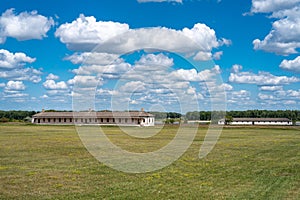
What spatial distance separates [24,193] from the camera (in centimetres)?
1221

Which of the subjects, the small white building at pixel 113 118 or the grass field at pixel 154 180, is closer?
the grass field at pixel 154 180

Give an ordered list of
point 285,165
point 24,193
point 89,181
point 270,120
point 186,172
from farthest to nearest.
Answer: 1. point 270,120
2. point 285,165
3. point 186,172
4. point 89,181
5. point 24,193

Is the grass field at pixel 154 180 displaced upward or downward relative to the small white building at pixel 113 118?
downward

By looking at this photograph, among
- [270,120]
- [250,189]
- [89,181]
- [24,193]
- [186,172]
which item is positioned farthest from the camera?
[270,120]

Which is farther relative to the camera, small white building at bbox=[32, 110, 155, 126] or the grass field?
small white building at bbox=[32, 110, 155, 126]

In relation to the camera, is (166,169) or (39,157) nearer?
(166,169)

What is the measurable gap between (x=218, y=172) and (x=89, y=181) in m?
5.65

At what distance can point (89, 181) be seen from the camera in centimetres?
1438

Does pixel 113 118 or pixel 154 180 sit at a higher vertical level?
pixel 113 118

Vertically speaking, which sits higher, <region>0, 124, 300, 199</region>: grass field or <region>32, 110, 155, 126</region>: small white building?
<region>32, 110, 155, 126</region>: small white building

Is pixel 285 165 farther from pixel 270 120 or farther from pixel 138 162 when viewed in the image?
pixel 270 120

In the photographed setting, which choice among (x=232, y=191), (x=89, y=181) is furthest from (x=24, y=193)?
(x=232, y=191)

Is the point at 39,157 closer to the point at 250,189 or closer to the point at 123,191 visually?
the point at 123,191

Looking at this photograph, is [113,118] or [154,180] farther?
[113,118]
